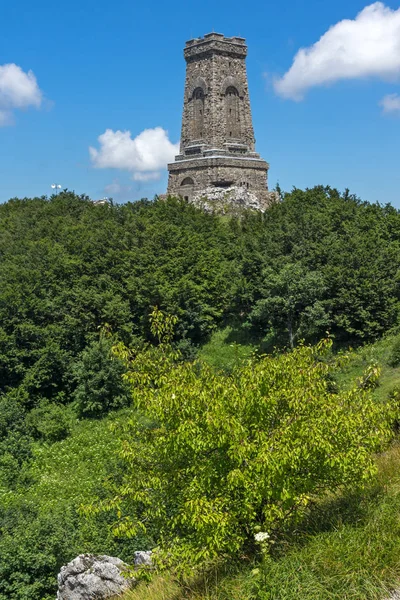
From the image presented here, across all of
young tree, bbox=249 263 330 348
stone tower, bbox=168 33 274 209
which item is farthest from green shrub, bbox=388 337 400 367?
stone tower, bbox=168 33 274 209

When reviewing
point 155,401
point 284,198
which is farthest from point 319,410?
point 284,198

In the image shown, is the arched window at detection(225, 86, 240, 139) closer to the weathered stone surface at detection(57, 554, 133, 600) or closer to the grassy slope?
the weathered stone surface at detection(57, 554, 133, 600)

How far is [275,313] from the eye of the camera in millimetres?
32969

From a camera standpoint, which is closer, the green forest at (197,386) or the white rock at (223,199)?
the green forest at (197,386)

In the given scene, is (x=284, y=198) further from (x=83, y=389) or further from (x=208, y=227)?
(x=83, y=389)

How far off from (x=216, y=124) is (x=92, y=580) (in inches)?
1513

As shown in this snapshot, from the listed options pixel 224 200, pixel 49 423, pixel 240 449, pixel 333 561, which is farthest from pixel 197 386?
pixel 224 200

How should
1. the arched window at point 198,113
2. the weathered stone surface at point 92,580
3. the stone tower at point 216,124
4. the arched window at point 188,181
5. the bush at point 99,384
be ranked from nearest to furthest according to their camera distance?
the weathered stone surface at point 92,580 → the bush at point 99,384 → the stone tower at point 216,124 → the arched window at point 198,113 → the arched window at point 188,181

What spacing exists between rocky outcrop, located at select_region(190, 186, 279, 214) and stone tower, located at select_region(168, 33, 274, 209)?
21cm

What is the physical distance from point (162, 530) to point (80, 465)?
1737 cm

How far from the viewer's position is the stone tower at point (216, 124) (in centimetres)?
4528

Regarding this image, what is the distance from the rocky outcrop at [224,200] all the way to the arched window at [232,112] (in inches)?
172

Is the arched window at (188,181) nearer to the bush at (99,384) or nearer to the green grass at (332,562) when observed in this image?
the bush at (99,384)

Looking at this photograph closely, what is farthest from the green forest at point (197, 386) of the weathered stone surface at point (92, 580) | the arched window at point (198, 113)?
the arched window at point (198, 113)
